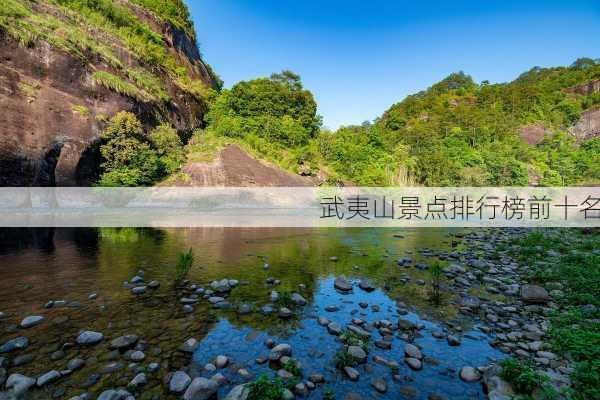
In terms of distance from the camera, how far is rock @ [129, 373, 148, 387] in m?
3.23

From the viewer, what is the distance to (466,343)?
4371 mm

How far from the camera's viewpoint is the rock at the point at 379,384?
3326 mm

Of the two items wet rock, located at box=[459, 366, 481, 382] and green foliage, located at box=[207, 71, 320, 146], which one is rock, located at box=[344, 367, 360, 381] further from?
green foliage, located at box=[207, 71, 320, 146]

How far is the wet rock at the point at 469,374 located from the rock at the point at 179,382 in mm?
3459

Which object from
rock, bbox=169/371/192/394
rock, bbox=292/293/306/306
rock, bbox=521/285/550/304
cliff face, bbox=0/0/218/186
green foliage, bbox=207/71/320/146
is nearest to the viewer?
rock, bbox=169/371/192/394

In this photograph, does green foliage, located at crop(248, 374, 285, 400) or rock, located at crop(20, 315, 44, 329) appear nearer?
green foliage, located at crop(248, 374, 285, 400)

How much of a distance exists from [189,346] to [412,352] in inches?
131

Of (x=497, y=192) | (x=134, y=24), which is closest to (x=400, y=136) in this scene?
(x=497, y=192)

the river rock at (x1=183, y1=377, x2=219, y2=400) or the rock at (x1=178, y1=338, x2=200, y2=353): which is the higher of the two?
the river rock at (x1=183, y1=377, x2=219, y2=400)

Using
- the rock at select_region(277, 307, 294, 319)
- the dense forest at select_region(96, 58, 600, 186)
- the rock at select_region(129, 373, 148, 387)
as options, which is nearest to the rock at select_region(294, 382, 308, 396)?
the rock at select_region(129, 373, 148, 387)

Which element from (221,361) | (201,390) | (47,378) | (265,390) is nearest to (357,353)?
(265,390)

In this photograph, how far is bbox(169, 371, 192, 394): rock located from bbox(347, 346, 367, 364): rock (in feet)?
7.16

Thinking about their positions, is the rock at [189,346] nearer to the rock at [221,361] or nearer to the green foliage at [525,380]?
the rock at [221,361]

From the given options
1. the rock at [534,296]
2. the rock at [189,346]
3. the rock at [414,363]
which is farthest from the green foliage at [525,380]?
the rock at [189,346]
